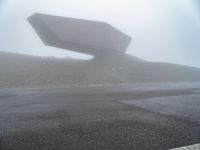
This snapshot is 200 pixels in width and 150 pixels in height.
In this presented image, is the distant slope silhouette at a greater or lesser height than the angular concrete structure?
lesser

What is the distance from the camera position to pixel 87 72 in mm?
33688

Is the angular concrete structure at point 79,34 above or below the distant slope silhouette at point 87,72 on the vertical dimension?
above

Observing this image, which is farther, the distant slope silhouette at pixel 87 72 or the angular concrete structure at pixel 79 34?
the angular concrete structure at pixel 79 34

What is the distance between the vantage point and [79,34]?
3994 cm

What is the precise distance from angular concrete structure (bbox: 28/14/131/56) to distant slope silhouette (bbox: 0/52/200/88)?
10.0ft

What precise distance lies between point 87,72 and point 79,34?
954 centimetres

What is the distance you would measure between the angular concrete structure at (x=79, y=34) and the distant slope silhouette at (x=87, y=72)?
306 cm

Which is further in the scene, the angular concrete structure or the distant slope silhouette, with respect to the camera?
the angular concrete structure

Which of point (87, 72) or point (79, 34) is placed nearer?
point (87, 72)

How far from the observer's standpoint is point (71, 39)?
39094mm

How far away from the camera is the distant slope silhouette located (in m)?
26.0

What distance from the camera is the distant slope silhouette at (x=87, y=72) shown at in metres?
Answer: 26.0

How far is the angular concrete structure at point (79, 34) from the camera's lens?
37.7 m

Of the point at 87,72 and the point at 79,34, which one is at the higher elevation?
the point at 79,34
